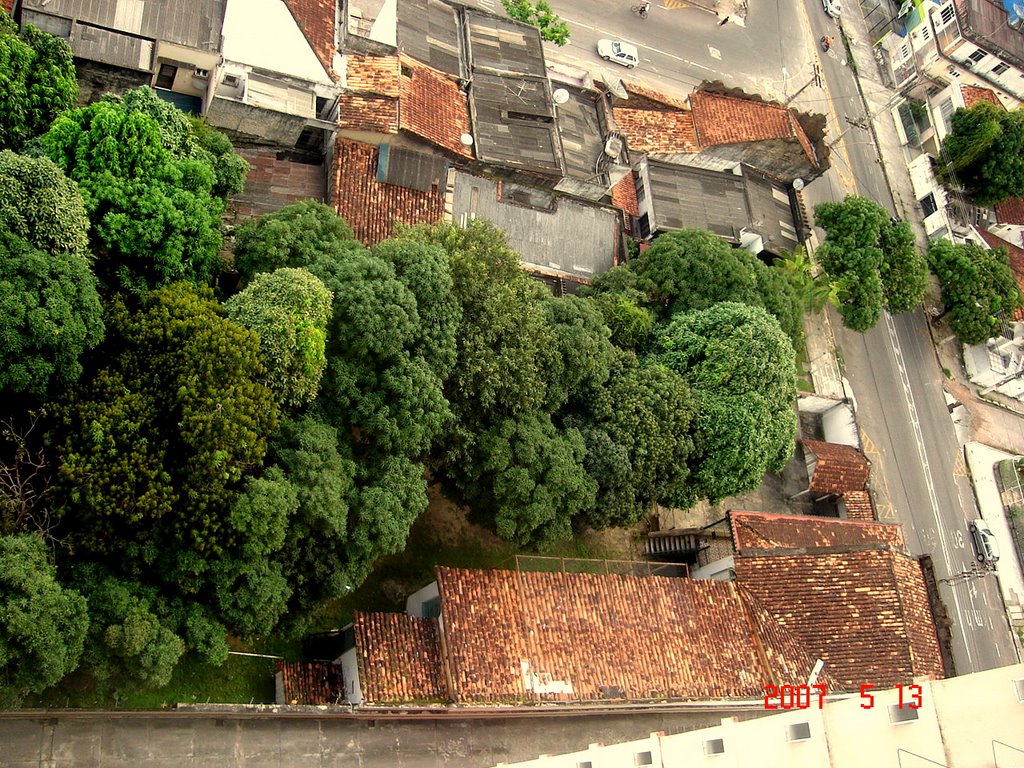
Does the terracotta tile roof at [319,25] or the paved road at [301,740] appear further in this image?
the terracotta tile roof at [319,25]

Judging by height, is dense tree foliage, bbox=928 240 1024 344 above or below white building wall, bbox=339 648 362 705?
above

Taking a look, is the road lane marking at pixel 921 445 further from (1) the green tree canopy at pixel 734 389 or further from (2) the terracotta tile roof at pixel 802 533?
(1) the green tree canopy at pixel 734 389

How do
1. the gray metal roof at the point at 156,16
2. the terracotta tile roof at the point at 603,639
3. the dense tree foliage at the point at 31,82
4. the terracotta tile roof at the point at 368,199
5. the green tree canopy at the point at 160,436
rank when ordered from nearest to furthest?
the green tree canopy at the point at 160,436 → the dense tree foliage at the point at 31,82 → the terracotta tile roof at the point at 603,639 → the gray metal roof at the point at 156,16 → the terracotta tile roof at the point at 368,199

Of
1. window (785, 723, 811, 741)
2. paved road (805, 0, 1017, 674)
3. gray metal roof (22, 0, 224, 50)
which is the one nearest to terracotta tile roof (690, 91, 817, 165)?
paved road (805, 0, 1017, 674)

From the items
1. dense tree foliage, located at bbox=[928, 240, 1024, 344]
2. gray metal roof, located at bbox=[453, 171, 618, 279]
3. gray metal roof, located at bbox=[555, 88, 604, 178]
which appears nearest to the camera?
gray metal roof, located at bbox=[453, 171, 618, 279]

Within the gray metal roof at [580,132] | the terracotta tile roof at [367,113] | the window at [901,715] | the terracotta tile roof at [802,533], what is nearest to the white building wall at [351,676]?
the window at [901,715]

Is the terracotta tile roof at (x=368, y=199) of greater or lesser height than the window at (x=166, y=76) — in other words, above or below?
below

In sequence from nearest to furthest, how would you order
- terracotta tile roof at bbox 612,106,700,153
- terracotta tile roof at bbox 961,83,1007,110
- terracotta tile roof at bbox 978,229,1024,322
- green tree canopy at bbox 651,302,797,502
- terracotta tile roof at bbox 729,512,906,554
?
1. green tree canopy at bbox 651,302,797,502
2. terracotta tile roof at bbox 729,512,906,554
3. terracotta tile roof at bbox 612,106,700,153
4. terracotta tile roof at bbox 978,229,1024,322
5. terracotta tile roof at bbox 961,83,1007,110

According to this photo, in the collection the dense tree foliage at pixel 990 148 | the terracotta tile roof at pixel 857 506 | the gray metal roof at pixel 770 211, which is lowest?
the terracotta tile roof at pixel 857 506

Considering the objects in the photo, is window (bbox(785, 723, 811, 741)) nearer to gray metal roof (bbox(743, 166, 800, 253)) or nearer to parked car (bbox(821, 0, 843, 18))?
gray metal roof (bbox(743, 166, 800, 253))
